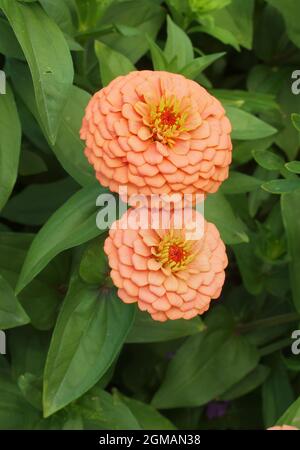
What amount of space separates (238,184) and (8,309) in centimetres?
42

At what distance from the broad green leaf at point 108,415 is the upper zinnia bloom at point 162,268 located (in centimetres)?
28

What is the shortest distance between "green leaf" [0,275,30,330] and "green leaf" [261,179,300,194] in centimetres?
37

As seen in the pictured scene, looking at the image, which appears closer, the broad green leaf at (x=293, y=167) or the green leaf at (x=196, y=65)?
the broad green leaf at (x=293, y=167)

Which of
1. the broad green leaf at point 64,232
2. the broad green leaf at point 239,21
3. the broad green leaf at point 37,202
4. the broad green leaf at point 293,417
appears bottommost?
the broad green leaf at point 293,417

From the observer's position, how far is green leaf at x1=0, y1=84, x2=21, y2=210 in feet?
3.40

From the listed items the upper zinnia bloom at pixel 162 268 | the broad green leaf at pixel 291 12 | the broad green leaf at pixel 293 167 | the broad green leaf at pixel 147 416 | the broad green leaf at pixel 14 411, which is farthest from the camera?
the broad green leaf at pixel 291 12

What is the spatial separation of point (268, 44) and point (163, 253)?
2.42 ft

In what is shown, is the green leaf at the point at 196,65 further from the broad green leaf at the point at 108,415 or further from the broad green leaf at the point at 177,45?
the broad green leaf at the point at 108,415

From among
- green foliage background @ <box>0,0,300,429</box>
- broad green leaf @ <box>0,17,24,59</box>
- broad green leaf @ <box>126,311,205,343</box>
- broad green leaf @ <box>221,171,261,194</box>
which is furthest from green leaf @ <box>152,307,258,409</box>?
broad green leaf @ <box>0,17,24,59</box>

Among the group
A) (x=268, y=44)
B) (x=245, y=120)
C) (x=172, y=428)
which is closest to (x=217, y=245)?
(x=245, y=120)

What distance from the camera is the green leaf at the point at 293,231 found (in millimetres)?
1146

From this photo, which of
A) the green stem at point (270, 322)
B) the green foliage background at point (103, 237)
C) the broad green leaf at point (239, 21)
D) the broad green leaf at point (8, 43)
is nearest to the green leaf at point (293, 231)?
the green foliage background at point (103, 237)
